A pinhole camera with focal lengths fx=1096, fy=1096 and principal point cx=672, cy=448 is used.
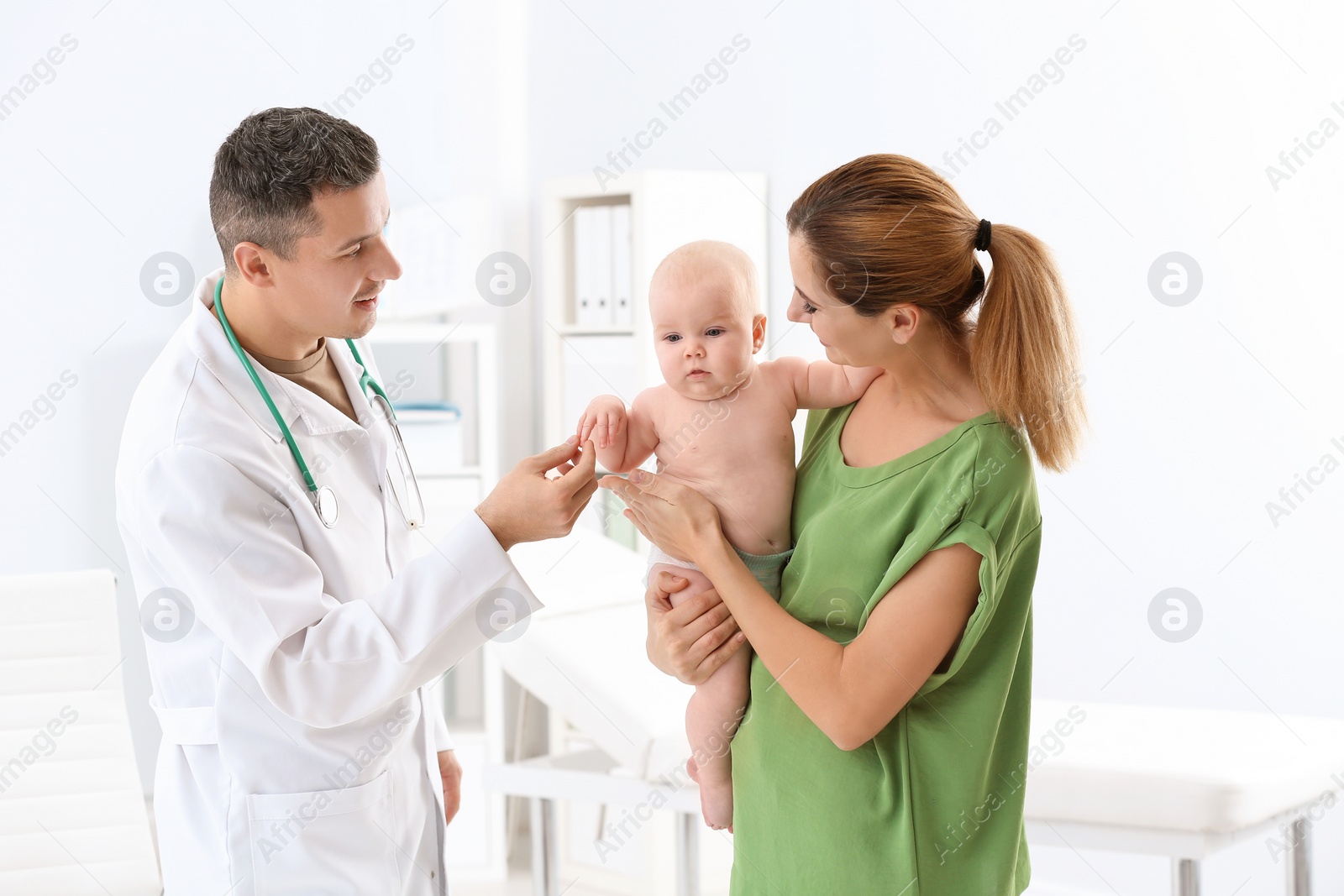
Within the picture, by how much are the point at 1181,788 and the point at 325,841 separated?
124 cm

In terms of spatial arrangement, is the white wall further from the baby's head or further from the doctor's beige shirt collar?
the doctor's beige shirt collar

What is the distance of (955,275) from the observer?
120 cm

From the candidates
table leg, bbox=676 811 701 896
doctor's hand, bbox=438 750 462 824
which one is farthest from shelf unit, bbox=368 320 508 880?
doctor's hand, bbox=438 750 462 824

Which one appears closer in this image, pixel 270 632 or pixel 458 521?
pixel 270 632

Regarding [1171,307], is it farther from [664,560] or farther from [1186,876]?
[664,560]

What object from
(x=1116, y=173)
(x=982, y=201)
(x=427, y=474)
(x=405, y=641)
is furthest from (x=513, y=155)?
(x=405, y=641)

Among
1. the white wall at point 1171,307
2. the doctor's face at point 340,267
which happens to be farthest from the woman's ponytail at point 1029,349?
the white wall at point 1171,307

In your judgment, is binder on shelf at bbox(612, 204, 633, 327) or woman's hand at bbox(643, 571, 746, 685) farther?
binder on shelf at bbox(612, 204, 633, 327)

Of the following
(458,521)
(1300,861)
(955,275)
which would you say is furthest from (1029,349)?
(458,521)

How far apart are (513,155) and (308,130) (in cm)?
274

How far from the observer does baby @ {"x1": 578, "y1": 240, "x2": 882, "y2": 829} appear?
4.44ft

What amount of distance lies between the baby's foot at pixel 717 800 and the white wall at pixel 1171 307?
1678 millimetres

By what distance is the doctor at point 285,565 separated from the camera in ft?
4.02

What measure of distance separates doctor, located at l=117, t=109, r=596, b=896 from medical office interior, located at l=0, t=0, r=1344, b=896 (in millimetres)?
744
